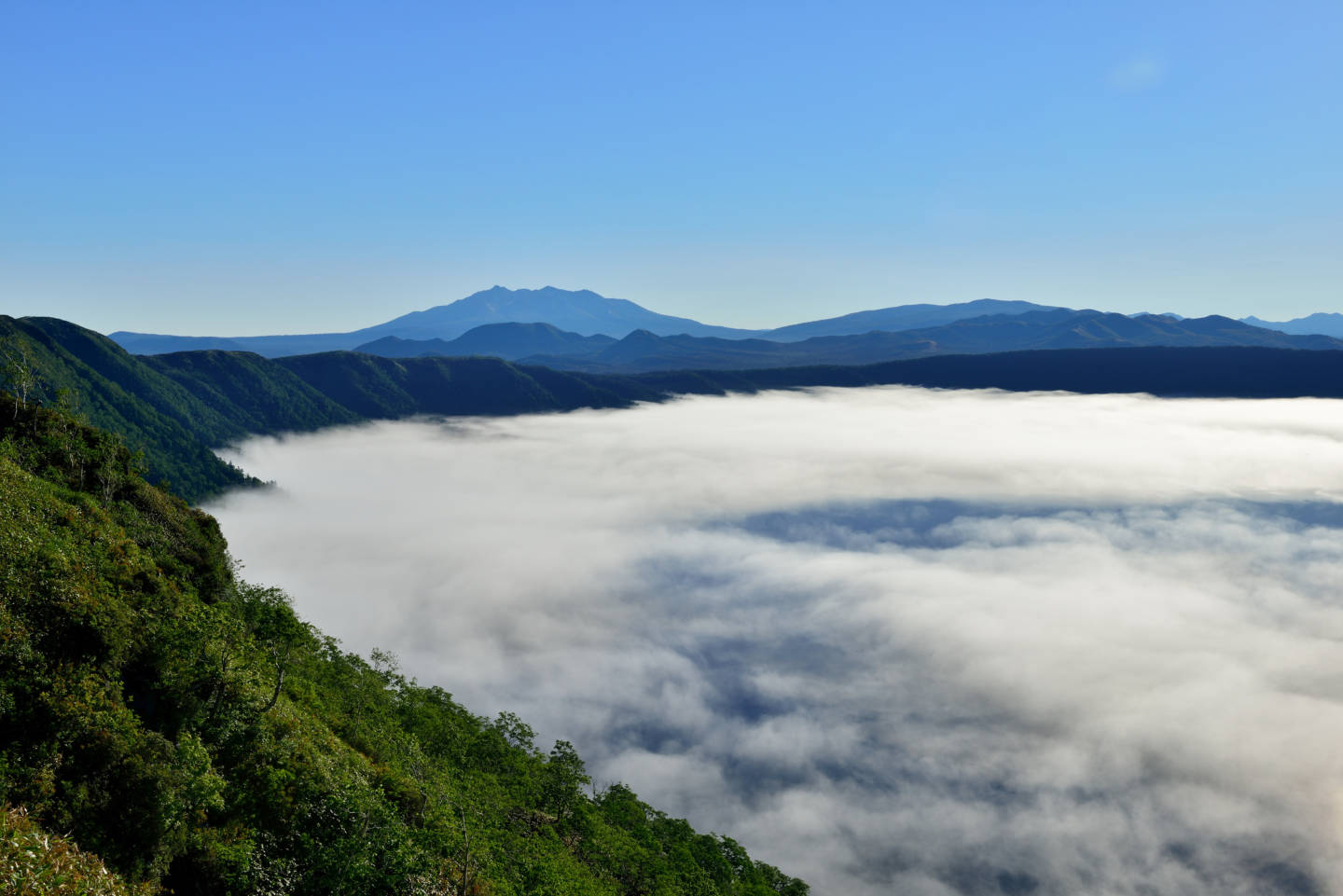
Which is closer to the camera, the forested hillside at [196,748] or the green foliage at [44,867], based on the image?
the green foliage at [44,867]

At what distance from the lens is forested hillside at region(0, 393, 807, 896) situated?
161 feet

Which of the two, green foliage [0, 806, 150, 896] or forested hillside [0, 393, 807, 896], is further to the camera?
forested hillside [0, 393, 807, 896]

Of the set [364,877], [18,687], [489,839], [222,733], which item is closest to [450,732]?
[489,839]

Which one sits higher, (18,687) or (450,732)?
(18,687)

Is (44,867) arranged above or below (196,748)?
above

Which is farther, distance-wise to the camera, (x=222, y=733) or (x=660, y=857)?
(x=660, y=857)

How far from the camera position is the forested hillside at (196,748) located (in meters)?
49.0

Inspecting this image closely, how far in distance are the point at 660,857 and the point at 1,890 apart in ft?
290

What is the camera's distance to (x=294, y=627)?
261 ft

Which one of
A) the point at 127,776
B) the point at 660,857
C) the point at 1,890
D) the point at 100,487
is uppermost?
the point at 100,487

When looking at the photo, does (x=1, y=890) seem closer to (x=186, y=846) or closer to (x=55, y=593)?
(x=186, y=846)

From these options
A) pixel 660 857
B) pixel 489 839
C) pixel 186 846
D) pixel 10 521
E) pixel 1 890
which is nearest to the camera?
pixel 1 890

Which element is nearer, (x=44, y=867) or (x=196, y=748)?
(x=44, y=867)

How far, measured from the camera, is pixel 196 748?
51469 mm
